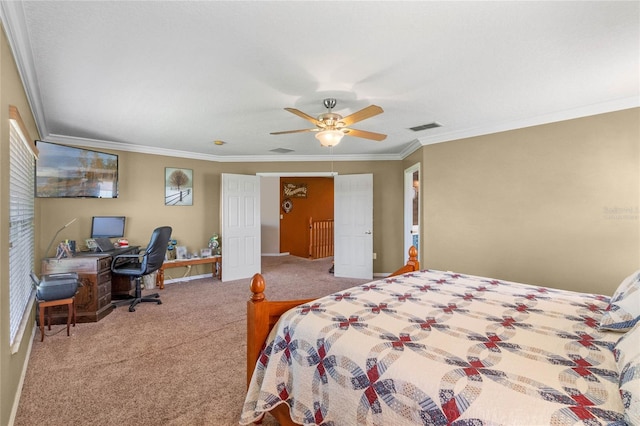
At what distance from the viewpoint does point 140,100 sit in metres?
2.90

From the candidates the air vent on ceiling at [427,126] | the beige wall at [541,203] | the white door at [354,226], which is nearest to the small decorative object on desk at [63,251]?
the white door at [354,226]

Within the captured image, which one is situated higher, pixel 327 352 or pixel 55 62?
pixel 55 62

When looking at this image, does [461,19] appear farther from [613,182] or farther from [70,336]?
[70,336]

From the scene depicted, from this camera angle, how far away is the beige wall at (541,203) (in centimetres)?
301

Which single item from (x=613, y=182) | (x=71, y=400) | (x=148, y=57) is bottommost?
(x=71, y=400)

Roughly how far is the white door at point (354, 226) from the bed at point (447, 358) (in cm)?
350

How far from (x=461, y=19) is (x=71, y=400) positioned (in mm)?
3416

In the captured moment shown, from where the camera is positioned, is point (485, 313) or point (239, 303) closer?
point (485, 313)

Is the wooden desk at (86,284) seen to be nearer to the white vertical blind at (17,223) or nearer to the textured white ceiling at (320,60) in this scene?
the white vertical blind at (17,223)

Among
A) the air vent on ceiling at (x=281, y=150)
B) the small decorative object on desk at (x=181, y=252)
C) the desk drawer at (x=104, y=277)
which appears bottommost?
the desk drawer at (x=104, y=277)

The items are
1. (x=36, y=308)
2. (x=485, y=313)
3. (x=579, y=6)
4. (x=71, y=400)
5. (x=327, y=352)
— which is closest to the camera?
(x=327, y=352)

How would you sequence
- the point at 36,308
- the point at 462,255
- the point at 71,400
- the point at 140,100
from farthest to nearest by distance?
the point at 462,255, the point at 36,308, the point at 140,100, the point at 71,400

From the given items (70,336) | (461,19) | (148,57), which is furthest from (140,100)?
(461,19)

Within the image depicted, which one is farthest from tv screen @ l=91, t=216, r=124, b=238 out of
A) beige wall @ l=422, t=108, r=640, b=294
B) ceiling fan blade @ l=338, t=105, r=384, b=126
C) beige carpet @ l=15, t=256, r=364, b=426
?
beige wall @ l=422, t=108, r=640, b=294
